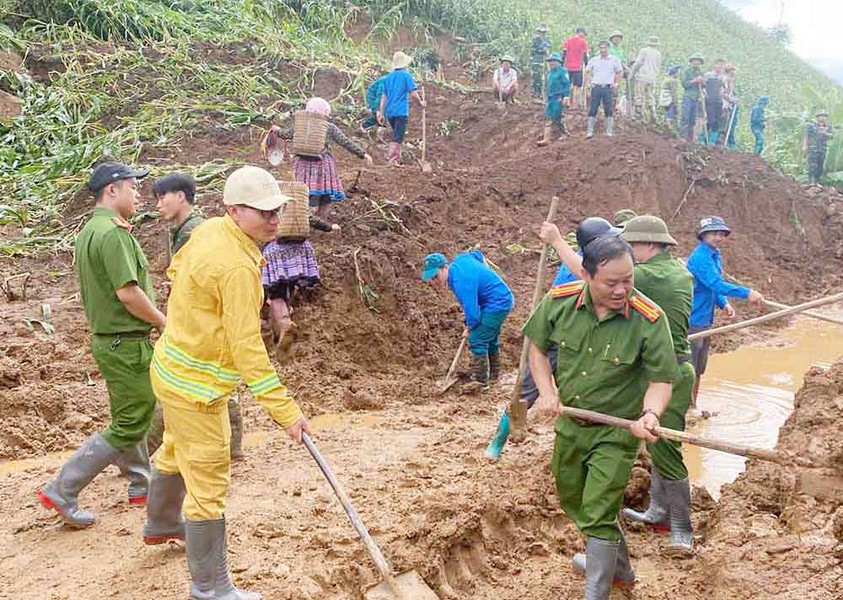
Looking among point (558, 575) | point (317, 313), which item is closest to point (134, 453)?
point (558, 575)

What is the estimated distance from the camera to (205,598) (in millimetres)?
3238

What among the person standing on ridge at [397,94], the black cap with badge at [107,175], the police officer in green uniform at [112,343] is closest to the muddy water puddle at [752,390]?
the police officer in green uniform at [112,343]

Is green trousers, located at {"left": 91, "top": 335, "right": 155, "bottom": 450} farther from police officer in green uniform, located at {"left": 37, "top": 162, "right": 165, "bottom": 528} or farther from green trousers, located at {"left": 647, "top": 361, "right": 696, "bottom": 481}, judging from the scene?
green trousers, located at {"left": 647, "top": 361, "right": 696, "bottom": 481}

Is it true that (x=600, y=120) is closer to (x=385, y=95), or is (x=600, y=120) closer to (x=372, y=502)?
(x=385, y=95)

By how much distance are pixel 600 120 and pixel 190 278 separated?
41.8ft

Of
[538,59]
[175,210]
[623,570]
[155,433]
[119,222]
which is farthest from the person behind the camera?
[538,59]

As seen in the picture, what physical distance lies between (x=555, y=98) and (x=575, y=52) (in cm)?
101

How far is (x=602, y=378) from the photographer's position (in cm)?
338

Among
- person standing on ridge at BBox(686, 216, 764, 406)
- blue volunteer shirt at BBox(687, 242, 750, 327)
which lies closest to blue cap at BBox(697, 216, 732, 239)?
person standing on ridge at BBox(686, 216, 764, 406)

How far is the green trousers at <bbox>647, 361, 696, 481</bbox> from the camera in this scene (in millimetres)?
4121

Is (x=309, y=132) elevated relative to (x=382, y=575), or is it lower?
elevated

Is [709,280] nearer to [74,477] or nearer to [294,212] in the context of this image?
[294,212]

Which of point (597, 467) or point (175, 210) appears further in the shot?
point (175, 210)

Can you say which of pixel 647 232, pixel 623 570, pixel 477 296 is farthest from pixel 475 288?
pixel 623 570
